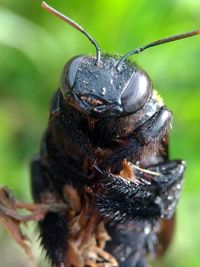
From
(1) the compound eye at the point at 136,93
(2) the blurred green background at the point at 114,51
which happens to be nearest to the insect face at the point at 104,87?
(1) the compound eye at the point at 136,93

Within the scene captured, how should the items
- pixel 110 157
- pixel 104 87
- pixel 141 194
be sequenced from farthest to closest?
pixel 141 194, pixel 110 157, pixel 104 87

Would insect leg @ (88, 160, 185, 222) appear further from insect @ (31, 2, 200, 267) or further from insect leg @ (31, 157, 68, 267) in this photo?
insect leg @ (31, 157, 68, 267)

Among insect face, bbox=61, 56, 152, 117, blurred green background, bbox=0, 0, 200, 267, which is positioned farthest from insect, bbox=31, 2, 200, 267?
blurred green background, bbox=0, 0, 200, 267

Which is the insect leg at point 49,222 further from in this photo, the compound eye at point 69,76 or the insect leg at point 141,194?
the compound eye at point 69,76

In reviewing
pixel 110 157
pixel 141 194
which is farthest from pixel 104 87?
pixel 141 194

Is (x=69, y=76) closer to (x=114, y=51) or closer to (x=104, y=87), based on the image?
(x=104, y=87)

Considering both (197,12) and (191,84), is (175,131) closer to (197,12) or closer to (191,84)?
(191,84)
